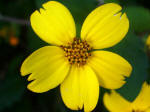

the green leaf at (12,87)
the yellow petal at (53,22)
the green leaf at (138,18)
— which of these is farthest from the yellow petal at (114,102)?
the green leaf at (12,87)

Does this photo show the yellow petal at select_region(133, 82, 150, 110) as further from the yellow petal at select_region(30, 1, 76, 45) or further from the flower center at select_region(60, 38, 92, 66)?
the yellow petal at select_region(30, 1, 76, 45)

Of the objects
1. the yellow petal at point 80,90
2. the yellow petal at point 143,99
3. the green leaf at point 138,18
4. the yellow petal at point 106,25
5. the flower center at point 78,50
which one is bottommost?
the yellow petal at point 143,99

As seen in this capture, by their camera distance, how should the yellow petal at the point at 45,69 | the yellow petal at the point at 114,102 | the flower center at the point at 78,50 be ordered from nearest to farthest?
the yellow petal at the point at 45,69 → the flower center at the point at 78,50 → the yellow petal at the point at 114,102

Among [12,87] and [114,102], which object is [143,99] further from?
[12,87]

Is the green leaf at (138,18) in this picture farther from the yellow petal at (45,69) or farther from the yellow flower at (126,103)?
the yellow petal at (45,69)

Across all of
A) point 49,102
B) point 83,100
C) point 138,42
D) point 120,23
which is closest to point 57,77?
point 83,100

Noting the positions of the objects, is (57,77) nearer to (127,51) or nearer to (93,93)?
(93,93)

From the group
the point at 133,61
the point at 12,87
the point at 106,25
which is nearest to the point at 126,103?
the point at 133,61
